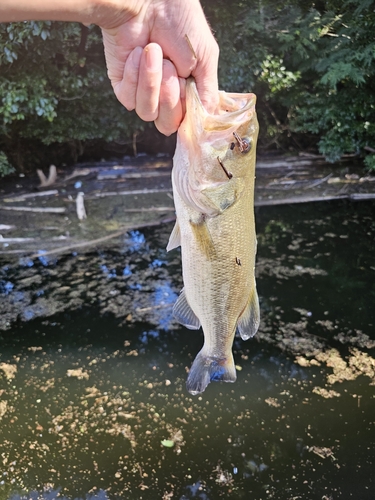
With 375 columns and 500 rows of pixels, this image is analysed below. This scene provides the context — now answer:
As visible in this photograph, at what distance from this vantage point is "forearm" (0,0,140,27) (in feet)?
4.10

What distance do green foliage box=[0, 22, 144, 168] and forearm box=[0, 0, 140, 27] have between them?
20.1 ft

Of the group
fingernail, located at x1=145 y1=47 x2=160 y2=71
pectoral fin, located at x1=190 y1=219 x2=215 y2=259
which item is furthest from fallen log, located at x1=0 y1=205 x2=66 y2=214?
fingernail, located at x1=145 y1=47 x2=160 y2=71

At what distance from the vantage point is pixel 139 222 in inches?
305

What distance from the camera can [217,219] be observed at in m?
1.88

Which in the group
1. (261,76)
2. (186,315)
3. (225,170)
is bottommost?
(186,315)

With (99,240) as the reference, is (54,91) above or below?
above

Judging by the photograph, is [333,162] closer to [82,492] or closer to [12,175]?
[12,175]

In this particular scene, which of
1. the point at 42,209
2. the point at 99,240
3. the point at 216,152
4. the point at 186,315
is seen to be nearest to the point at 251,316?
the point at 186,315

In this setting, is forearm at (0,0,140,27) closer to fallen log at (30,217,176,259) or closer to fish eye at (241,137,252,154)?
fish eye at (241,137,252,154)

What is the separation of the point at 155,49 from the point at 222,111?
43cm

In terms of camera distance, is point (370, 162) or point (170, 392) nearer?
point (170, 392)

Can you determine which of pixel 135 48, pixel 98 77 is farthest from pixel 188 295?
pixel 98 77

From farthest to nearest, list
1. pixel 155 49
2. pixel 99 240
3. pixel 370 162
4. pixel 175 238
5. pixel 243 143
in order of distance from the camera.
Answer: pixel 370 162
pixel 99 240
pixel 175 238
pixel 243 143
pixel 155 49

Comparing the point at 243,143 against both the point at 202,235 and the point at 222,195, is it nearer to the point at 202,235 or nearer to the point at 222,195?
the point at 222,195
